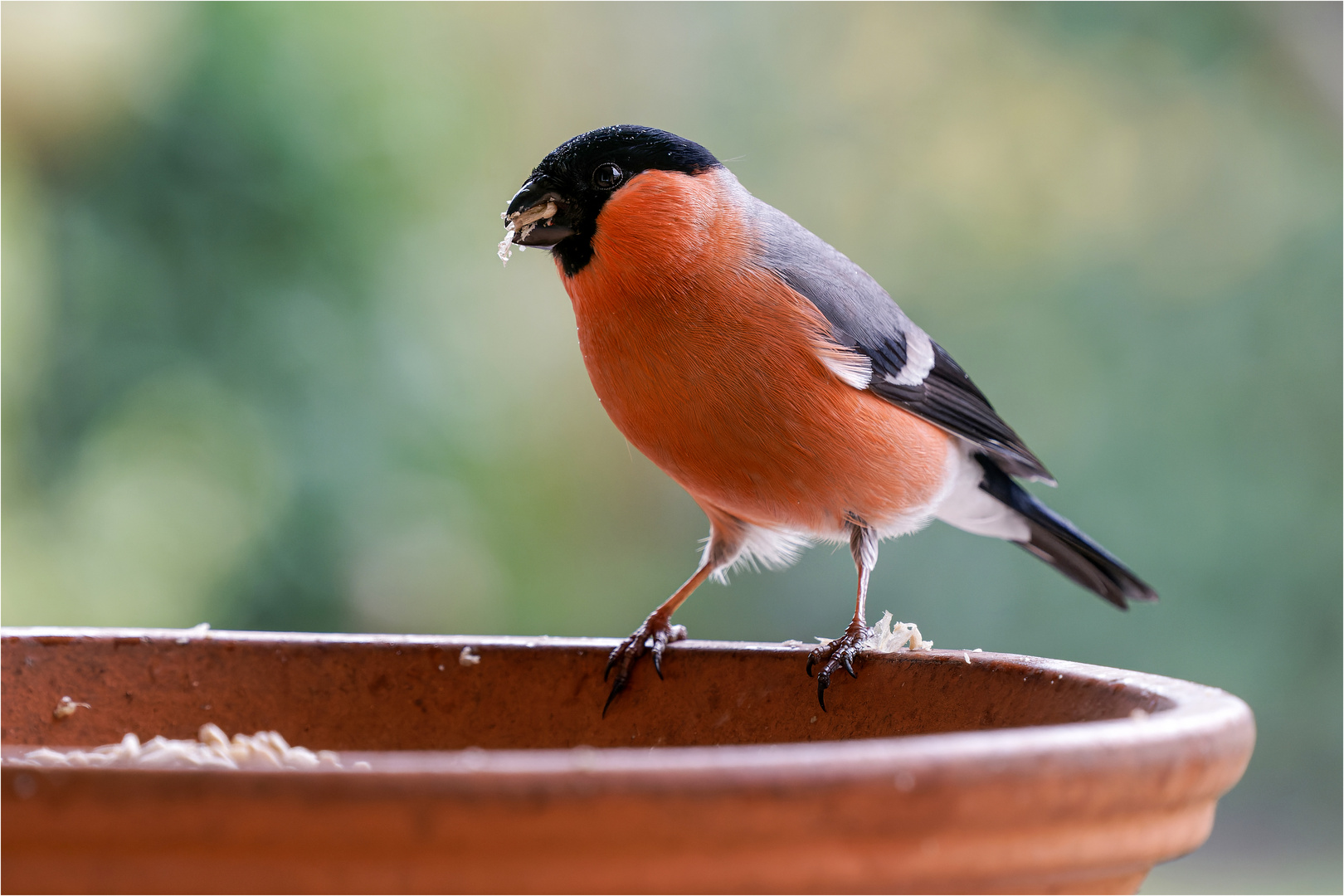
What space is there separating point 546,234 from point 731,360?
1.22 feet

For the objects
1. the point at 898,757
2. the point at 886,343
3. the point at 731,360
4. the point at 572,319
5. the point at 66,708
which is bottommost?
the point at 66,708

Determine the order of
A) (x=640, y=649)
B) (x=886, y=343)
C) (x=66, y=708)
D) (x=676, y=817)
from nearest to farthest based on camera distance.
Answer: (x=676, y=817)
(x=66, y=708)
(x=640, y=649)
(x=886, y=343)

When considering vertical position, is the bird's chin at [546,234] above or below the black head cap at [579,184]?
below

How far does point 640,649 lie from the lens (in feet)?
4.99

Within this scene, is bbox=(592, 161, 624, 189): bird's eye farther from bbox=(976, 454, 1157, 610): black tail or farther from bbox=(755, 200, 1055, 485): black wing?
bbox=(976, 454, 1157, 610): black tail

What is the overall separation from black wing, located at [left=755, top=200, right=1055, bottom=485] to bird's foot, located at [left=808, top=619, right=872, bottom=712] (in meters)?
0.48

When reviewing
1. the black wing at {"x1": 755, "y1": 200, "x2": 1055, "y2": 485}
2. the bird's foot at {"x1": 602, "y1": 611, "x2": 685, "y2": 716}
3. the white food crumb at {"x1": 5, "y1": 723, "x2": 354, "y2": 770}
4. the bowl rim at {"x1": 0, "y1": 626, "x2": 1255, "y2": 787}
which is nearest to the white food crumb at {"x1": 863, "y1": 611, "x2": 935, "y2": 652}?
the bird's foot at {"x1": 602, "y1": 611, "x2": 685, "y2": 716}

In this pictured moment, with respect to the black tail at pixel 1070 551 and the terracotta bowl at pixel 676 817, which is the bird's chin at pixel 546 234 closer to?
the black tail at pixel 1070 551

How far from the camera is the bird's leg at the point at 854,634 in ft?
4.46

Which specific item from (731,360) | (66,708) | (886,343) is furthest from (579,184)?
(66,708)

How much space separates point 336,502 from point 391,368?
0.52 metres

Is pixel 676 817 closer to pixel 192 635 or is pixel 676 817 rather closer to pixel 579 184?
pixel 192 635

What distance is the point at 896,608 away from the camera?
168 inches

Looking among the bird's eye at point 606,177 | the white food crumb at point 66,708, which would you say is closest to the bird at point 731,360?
the bird's eye at point 606,177
